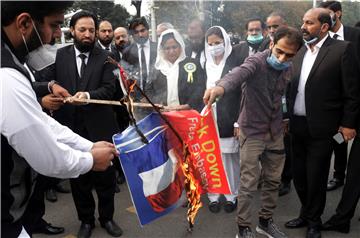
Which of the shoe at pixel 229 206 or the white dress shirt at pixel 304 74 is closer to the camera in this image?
the white dress shirt at pixel 304 74

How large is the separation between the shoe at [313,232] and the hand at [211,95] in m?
1.71

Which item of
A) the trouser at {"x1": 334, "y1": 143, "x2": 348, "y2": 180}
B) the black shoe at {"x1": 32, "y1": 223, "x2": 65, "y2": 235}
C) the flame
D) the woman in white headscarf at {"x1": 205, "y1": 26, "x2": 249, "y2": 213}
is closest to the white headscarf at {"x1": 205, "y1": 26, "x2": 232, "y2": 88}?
the woman in white headscarf at {"x1": 205, "y1": 26, "x2": 249, "y2": 213}

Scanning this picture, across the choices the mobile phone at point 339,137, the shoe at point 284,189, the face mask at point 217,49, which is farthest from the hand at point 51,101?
the shoe at point 284,189

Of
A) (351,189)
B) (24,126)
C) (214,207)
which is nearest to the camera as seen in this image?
(24,126)

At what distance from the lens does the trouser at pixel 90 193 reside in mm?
3537

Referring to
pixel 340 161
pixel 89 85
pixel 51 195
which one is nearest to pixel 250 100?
pixel 89 85

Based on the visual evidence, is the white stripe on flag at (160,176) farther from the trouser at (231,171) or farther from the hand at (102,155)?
the trouser at (231,171)

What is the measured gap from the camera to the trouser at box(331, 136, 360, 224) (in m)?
3.46

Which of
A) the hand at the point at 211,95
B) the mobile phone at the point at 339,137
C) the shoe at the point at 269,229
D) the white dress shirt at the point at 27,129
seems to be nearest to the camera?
the white dress shirt at the point at 27,129

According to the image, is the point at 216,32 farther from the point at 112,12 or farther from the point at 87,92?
the point at 112,12

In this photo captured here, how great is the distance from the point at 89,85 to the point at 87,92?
0.17 m

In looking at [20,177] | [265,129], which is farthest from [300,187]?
[20,177]

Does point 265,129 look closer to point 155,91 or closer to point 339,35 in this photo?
point 155,91

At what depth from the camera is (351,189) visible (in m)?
3.49
